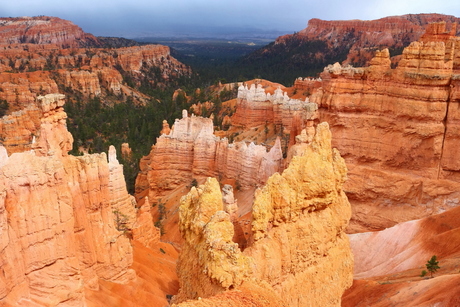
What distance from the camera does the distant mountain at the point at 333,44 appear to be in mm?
90562

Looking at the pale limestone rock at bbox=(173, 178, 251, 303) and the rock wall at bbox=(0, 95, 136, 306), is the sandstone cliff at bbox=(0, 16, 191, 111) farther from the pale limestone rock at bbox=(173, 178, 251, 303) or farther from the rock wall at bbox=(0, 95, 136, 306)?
the pale limestone rock at bbox=(173, 178, 251, 303)

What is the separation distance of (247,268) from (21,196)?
202 inches

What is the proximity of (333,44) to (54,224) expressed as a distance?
A: 358 feet

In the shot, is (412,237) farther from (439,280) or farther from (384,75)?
(384,75)

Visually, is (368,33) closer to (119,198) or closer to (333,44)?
(333,44)

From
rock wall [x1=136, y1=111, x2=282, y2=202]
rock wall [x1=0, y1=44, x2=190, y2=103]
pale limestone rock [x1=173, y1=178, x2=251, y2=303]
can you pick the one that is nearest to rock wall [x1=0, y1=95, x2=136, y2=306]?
pale limestone rock [x1=173, y1=178, x2=251, y2=303]

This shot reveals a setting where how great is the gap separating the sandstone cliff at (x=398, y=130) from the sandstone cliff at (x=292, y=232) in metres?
10.4

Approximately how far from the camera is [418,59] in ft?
65.0

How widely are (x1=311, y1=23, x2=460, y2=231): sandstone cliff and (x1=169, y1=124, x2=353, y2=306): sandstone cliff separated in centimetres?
1042

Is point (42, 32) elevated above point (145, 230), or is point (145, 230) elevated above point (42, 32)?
point (42, 32)

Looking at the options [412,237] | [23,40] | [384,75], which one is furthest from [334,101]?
[23,40]

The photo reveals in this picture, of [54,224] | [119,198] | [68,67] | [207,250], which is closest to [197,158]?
[119,198]

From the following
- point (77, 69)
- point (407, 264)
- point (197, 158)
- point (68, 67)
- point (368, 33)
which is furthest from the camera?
point (368, 33)

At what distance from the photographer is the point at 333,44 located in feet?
361
